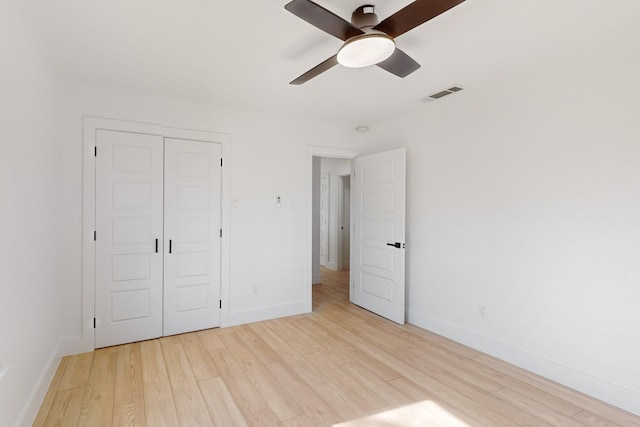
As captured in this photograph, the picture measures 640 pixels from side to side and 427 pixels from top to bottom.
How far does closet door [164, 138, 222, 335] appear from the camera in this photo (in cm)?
340

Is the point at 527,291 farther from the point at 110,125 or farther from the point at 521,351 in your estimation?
the point at 110,125

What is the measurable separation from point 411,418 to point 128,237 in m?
3.01

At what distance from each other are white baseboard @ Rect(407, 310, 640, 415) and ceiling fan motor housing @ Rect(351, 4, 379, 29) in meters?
2.92

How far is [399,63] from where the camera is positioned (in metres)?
2.07

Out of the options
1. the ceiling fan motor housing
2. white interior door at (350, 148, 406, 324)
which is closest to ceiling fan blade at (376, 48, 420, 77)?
the ceiling fan motor housing

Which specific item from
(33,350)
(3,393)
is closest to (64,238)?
(33,350)

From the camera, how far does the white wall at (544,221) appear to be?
2.25m

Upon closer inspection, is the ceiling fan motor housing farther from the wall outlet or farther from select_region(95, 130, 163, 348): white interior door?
the wall outlet

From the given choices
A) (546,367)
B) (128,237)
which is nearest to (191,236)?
(128,237)

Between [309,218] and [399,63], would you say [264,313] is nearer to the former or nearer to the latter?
[309,218]

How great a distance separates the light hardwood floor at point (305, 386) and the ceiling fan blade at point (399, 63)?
235 cm

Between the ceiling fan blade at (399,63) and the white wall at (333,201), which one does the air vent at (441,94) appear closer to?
the ceiling fan blade at (399,63)

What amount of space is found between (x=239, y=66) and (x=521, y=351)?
348cm

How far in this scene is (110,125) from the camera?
3.09 m
